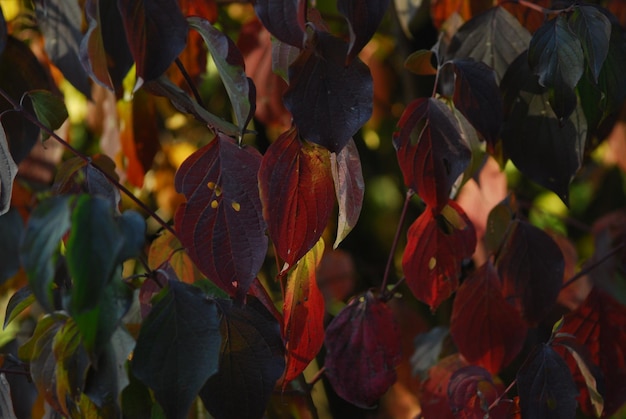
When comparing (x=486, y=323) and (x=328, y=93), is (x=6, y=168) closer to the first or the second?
(x=328, y=93)

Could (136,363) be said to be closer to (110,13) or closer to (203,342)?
(203,342)

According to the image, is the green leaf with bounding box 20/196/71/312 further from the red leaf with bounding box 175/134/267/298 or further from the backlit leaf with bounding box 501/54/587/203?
the backlit leaf with bounding box 501/54/587/203

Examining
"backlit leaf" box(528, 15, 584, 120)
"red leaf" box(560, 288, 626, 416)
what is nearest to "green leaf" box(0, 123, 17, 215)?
"backlit leaf" box(528, 15, 584, 120)

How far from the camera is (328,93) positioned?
741 millimetres

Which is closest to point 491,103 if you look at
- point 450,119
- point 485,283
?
point 450,119

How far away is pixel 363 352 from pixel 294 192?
276mm

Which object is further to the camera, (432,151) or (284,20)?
(432,151)

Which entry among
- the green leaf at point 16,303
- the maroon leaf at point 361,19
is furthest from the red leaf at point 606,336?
the green leaf at point 16,303

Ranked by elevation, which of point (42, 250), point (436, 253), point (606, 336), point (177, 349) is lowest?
point (606, 336)

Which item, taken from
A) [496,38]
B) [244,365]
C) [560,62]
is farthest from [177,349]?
[496,38]

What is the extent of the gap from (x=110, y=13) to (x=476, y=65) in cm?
37

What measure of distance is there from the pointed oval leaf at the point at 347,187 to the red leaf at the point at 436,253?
0.65 feet

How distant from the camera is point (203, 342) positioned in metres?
0.69

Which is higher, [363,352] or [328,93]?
[328,93]
